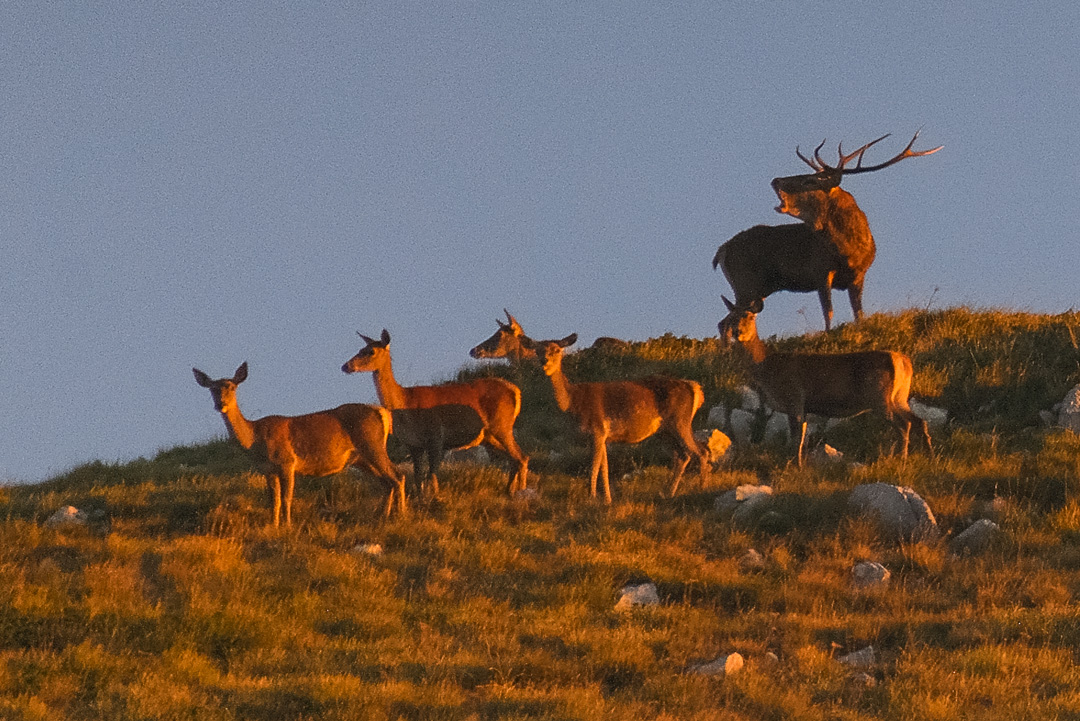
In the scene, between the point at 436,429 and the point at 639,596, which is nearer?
the point at 639,596

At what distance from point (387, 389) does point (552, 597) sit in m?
4.17

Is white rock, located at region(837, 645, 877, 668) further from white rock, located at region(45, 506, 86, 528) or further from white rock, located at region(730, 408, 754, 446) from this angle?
white rock, located at region(45, 506, 86, 528)

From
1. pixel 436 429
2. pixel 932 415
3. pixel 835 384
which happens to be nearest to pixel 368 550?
pixel 436 429

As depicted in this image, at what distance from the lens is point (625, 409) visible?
14367mm

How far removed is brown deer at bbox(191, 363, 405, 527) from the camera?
13.3 m

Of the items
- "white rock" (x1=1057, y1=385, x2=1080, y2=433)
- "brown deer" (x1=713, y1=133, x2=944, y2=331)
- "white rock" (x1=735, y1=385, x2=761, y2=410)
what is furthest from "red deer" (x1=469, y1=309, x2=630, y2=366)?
"white rock" (x1=1057, y1=385, x2=1080, y2=433)

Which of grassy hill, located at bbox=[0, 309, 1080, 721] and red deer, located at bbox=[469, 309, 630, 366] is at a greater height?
red deer, located at bbox=[469, 309, 630, 366]

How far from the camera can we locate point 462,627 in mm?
10352

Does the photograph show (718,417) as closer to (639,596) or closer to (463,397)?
(463,397)

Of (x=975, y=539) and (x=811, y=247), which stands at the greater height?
(x=811, y=247)

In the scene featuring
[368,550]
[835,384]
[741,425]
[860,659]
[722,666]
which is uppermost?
[835,384]

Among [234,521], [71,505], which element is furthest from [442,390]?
[71,505]

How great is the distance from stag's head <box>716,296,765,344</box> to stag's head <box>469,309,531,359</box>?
2455mm

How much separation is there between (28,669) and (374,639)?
8.38 ft
